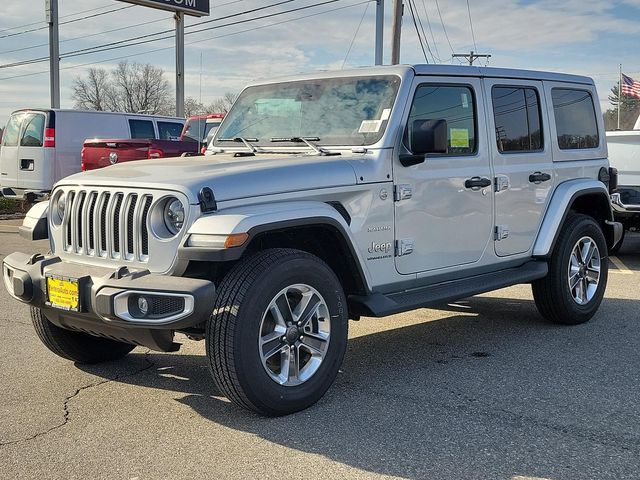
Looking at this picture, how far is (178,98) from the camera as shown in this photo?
25.0 metres

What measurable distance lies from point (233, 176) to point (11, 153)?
39.7 feet

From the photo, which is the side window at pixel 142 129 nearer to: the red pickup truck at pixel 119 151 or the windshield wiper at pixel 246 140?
the red pickup truck at pixel 119 151

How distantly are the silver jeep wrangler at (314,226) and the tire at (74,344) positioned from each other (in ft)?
0.03

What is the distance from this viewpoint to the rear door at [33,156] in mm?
14367

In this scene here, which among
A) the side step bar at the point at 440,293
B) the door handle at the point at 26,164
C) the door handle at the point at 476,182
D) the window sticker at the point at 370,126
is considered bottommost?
the side step bar at the point at 440,293

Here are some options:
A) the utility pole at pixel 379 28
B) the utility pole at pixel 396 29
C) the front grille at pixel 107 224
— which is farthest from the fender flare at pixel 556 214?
the utility pole at pixel 379 28

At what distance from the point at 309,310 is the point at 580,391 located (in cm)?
178

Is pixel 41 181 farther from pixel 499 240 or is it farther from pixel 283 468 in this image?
pixel 283 468

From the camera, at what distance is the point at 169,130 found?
17.1 metres

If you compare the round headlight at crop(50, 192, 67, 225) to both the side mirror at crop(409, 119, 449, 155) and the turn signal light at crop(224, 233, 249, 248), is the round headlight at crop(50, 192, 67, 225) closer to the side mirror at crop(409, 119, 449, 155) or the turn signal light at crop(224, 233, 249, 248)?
the turn signal light at crop(224, 233, 249, 248)

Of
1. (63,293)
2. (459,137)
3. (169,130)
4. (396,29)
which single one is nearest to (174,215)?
(63,293)

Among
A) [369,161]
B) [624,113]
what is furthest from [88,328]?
[624,113]

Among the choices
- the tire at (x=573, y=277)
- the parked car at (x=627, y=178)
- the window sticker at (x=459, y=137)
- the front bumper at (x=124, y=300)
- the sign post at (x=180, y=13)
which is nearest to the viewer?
the front bumper at (x=124, y=300)

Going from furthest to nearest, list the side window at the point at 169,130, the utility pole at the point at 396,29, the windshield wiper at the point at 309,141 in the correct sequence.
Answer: the utility pole at the point at 396,29
the side window at the point at 169,130
the windshield wiper at the point at 309,141
